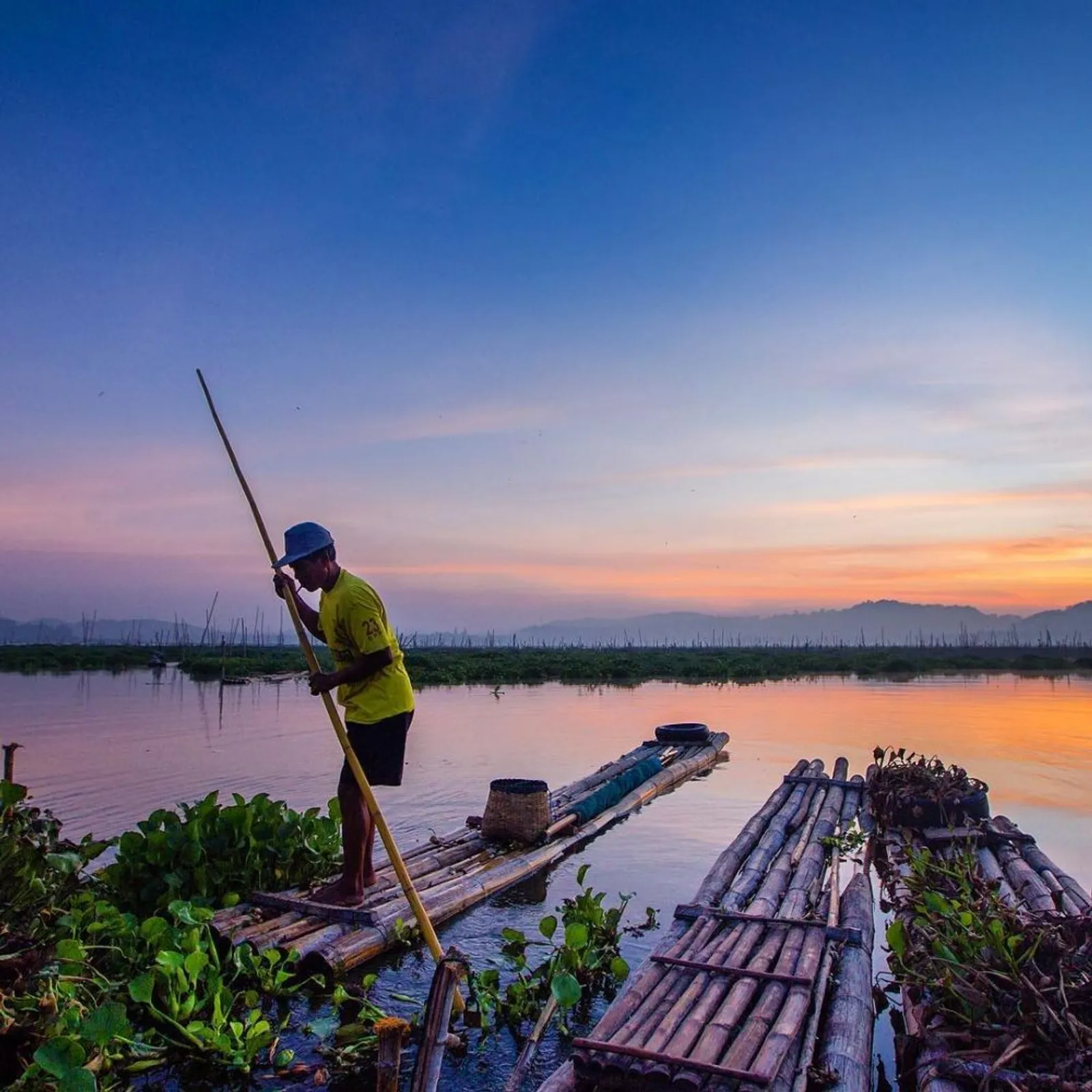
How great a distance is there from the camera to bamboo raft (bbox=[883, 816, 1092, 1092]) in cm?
273

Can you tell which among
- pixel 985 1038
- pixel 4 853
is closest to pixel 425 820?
pixel 4 853

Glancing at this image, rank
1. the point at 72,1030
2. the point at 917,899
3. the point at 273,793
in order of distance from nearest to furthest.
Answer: the point at 72,1030
the point at 917,899
the point at 273,793

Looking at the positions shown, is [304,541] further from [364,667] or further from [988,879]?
[988,879]

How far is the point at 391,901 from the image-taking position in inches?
174

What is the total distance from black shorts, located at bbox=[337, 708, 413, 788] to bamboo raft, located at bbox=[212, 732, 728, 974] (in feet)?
2.14

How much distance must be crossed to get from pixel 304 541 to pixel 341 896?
1719 mm

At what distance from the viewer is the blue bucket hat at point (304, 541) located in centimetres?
393

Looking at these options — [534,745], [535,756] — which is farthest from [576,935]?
[534,745]

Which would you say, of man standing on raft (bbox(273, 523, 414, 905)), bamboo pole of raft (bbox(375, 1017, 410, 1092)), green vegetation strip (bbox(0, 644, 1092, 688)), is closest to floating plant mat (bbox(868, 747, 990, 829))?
man standing on raft (bbox(273, 523, 414, 905))

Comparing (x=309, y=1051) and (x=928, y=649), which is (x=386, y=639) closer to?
(x=309, y=1051)

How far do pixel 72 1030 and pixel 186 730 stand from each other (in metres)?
11.0

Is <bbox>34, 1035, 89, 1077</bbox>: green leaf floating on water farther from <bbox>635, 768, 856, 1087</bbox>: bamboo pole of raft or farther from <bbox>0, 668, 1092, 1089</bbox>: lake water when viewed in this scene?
<bbox>635, 768, 856, 1087</bbox>: bamboo pole of raft

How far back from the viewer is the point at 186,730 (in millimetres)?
12977

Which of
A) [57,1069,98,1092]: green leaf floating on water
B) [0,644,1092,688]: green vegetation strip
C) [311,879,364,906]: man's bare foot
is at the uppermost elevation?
[57,1069,98,1092]: green leaf floating on water
